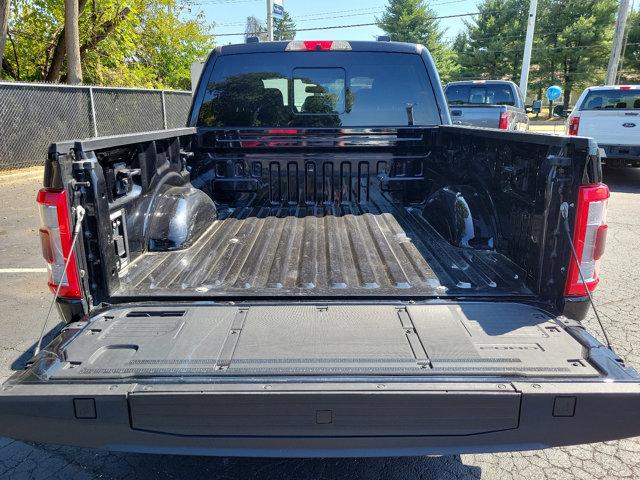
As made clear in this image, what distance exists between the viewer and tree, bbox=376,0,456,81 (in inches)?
1748

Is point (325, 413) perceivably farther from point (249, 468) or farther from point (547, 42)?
point (547, 42)

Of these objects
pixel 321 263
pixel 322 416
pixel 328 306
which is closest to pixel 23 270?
pixel 321 263

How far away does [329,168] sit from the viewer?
4012mm

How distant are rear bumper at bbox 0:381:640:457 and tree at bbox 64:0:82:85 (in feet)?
58.4

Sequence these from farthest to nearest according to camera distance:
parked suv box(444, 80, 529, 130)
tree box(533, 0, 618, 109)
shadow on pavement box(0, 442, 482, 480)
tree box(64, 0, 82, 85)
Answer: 1. tree box(533, 0, 618, 109)
2. tree box(64, 0, 82, 85)
3. parked suv box(444, 80, 529, 130)
4. shadow on pavement box(0, 442, 482, 480)

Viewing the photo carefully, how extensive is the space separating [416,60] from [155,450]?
3.40m

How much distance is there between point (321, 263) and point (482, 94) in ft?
44.2

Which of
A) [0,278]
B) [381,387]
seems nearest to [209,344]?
[381,387]

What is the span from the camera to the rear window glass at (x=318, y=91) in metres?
3.93

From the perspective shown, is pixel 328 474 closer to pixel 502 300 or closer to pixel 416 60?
pixel 502 300

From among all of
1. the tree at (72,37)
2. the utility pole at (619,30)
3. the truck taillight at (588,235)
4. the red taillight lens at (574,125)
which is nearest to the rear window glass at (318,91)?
the truck taillight at (588,235)

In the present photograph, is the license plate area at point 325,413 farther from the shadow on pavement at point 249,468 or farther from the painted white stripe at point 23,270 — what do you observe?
the painted white stripe at point 23,270

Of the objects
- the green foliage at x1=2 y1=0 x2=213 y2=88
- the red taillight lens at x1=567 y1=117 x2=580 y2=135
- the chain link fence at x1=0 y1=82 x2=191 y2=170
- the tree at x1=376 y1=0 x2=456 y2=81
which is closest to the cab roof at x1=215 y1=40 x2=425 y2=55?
the red taillight lens at x1=567 y1=117 x2=580 y2=135

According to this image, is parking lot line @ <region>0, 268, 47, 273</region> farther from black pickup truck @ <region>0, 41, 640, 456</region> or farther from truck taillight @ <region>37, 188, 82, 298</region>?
truck taillight @ <region>37, 188, 82, 298</region>
